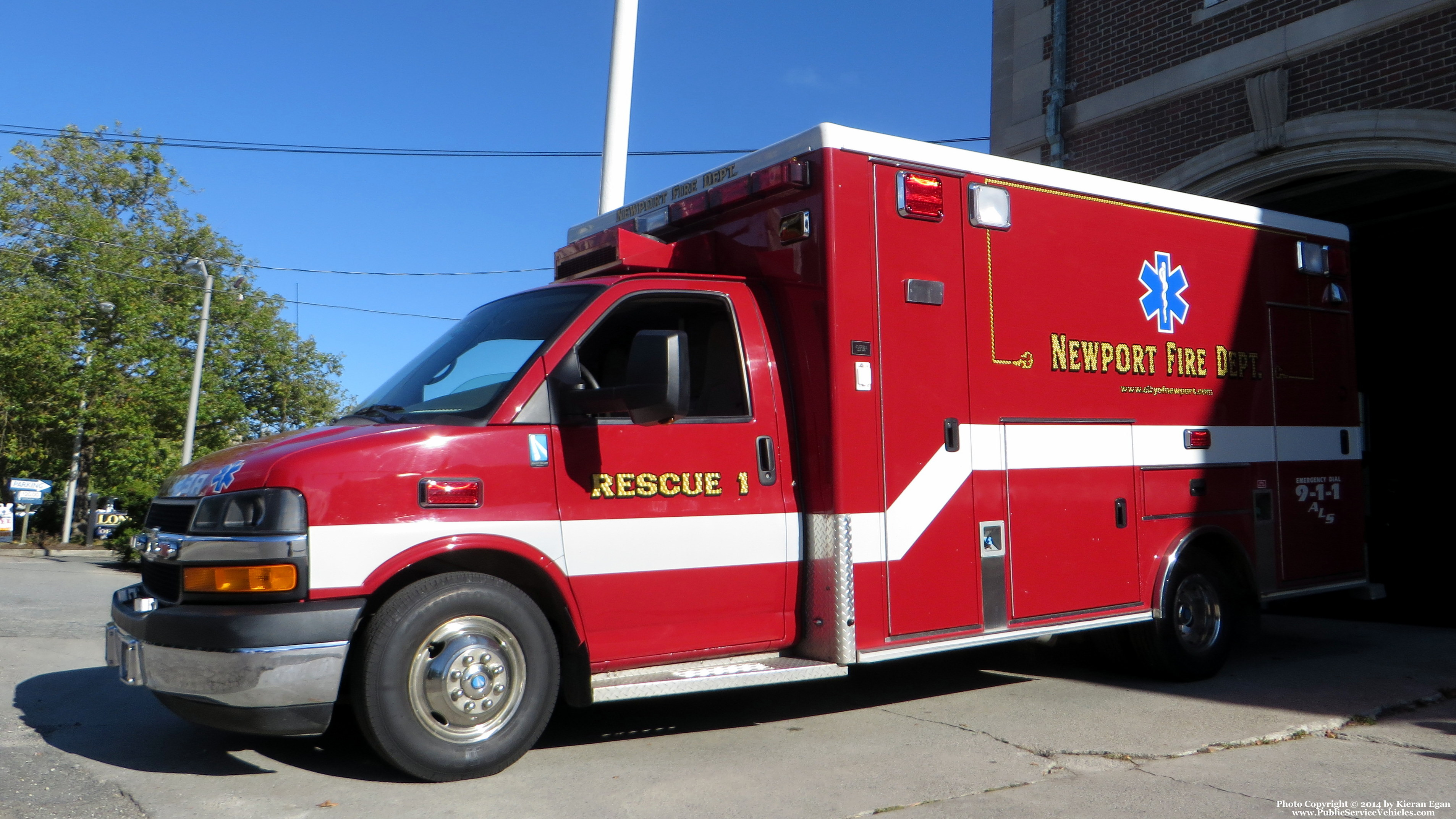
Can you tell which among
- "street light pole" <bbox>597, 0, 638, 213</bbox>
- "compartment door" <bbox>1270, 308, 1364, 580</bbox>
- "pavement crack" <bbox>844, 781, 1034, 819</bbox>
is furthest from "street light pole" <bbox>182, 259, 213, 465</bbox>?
"pavement crack" <bbox>844, 781, 1034, 819</bbox>

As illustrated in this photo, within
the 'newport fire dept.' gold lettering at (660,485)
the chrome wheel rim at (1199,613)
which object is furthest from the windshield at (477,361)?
the chrome wheel rim at (1199,613)

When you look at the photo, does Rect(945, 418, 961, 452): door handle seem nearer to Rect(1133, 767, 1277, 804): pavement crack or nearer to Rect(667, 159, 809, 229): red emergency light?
Rect(667, 159, 809, 229): red emergency light

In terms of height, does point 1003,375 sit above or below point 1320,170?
below

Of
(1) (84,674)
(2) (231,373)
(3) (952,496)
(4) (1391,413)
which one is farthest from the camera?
(2) (231,373)

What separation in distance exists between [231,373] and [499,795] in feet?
148

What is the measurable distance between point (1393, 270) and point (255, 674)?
16570mm

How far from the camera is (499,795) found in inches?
174

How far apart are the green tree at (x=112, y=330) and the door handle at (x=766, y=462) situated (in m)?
20.0

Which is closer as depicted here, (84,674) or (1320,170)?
(84,674)

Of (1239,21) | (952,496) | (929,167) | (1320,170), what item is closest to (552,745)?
(952,496)

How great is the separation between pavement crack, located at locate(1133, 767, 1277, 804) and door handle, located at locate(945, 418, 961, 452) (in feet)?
5.80

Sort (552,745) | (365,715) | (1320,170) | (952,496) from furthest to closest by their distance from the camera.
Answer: (1320,170), (952,496), (552,745), (365,715)

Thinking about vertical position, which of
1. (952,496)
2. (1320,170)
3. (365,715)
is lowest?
(365,715)

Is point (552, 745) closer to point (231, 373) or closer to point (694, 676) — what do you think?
point (694, 676)
